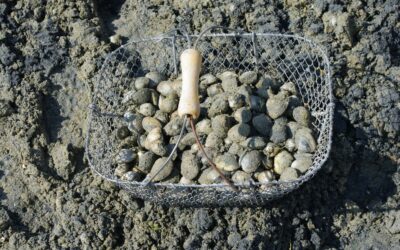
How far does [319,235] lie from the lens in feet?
8.23

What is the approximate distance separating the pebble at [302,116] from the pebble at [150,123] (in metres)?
0.52

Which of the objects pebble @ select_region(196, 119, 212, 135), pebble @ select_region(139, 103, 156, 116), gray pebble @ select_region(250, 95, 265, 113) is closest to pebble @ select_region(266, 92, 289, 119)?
gray pebble @ select_region(250, 95, 265, 113)

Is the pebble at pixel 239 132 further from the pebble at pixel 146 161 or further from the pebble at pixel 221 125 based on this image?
the pebble at pixel 146 161

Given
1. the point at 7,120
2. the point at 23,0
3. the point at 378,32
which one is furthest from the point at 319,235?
the point at 23,0

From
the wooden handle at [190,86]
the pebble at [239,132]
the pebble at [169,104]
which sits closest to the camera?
the wooden handle at [190,86]

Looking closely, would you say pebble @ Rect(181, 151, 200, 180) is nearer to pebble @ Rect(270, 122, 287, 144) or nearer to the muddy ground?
the muddy ground

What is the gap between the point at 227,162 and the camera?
2.36 metres

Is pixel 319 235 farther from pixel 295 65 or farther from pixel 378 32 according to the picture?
pixel 378 32

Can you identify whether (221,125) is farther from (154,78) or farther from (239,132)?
(154,78)

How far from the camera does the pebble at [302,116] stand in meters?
2.46

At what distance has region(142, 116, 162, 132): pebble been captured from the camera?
2.50 meters

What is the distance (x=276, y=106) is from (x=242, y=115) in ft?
0.45

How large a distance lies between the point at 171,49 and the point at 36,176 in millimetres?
774

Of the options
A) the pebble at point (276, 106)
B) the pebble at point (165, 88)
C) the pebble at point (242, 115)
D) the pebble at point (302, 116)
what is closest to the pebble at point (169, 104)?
the pebble at point (165, 88)
